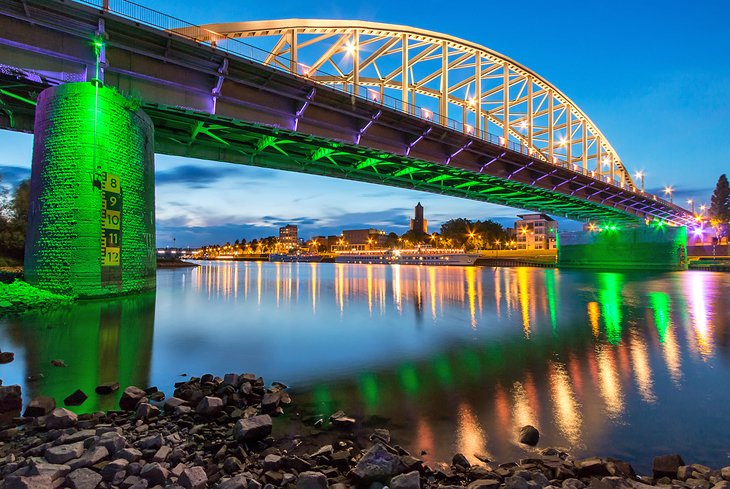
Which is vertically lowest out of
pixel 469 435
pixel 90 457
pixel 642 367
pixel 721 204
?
pixel 642 367

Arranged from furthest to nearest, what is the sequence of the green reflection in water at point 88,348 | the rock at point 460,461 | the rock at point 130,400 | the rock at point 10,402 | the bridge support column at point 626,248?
the bridge support column at point 626,248
the green reflection in water at point 88,348
the rock at point 130,400
the rock at point 10,402
the rock at point 460,461

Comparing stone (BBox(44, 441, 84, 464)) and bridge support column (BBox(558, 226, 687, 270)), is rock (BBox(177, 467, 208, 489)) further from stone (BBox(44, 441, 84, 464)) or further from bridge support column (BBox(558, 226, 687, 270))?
bridge support column (BBox(558, 226, 687, 270))

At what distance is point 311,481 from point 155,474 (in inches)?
59.9

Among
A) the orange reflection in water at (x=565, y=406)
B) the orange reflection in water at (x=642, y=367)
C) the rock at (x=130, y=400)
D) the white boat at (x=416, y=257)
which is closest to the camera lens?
the orange reflection in water at (x=565, y=406)

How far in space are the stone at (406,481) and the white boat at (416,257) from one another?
10785 centimetres

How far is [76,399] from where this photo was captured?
20.2 feet

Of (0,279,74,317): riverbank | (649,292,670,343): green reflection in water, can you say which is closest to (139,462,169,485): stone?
(649,292,670,343): green reflection in water

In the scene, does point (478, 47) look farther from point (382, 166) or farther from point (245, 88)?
point (245, 88)

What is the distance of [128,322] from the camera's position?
13766mm

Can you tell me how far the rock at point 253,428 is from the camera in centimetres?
464

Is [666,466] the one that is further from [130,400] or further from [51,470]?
[130,400]

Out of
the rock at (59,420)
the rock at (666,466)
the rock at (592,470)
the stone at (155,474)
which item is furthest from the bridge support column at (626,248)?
the rock at (59,420)

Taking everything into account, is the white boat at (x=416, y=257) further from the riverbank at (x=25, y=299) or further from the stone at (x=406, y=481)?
the stone at (x=406, y=481)

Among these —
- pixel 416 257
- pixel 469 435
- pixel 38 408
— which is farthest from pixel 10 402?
pixel 416 257
